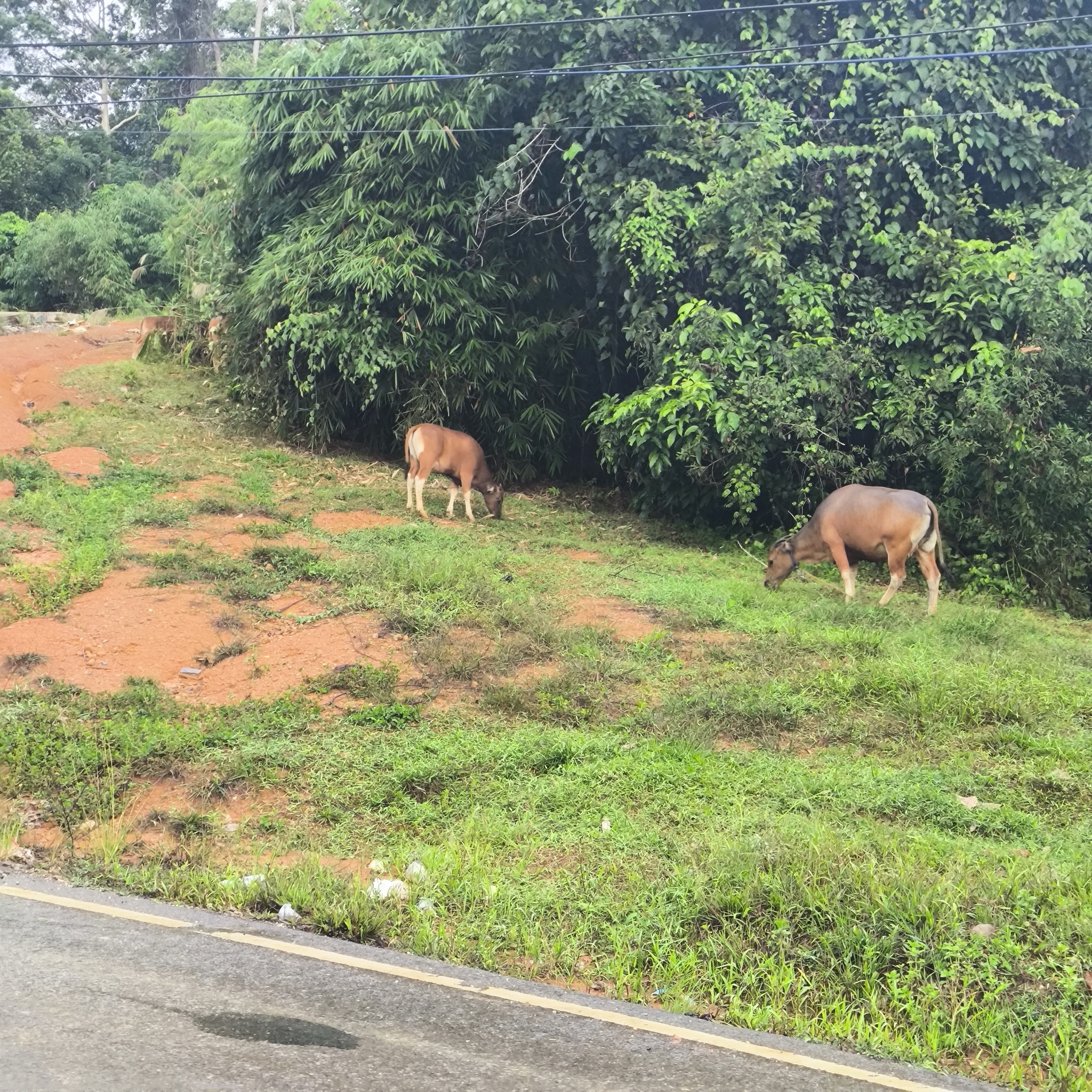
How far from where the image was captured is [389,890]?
16.2ft

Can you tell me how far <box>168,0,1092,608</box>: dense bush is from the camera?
12.3 meters

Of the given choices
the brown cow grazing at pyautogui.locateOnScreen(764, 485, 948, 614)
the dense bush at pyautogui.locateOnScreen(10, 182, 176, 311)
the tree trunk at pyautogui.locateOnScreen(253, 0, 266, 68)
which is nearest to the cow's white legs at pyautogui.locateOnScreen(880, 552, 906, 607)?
the brown cow grazing at pyautogui.locateOnScreen(764, 485, 948, 614)

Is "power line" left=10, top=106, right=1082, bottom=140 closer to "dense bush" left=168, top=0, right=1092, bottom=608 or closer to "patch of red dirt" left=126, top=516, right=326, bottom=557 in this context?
"dense bush" left=168, top=0, right=1092, bottom=608

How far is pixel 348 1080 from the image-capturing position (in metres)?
3.52

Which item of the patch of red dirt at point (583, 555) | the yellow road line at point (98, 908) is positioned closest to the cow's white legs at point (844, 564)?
the patch of red dirt at point (583, 555)

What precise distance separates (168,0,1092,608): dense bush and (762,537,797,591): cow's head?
63.1 inches

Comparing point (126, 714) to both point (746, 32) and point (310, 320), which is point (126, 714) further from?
point (746, 32)

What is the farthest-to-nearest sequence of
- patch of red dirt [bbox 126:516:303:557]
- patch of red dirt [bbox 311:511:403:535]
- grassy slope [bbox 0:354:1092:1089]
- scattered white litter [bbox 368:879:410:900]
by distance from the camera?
patch of red dirt [bbox 311:511:403:535] < patch of red dirt [bbox 126:516:303:557] < scattered white litter [bbox 368:879:410:900] < grassy slope [bbox 0:354:1092:1089]

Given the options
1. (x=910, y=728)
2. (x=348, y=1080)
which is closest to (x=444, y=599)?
(x=910, y=728)

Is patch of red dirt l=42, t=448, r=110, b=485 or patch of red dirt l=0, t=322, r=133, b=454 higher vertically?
patch of red dirt l=0, t=322, r=133, b=454

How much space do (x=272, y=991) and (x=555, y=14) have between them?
1260 cm

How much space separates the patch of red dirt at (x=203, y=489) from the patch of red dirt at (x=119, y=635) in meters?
3.31

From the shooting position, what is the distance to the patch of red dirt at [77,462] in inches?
508

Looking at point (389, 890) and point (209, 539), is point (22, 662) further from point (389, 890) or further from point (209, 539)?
point (389, 890)
